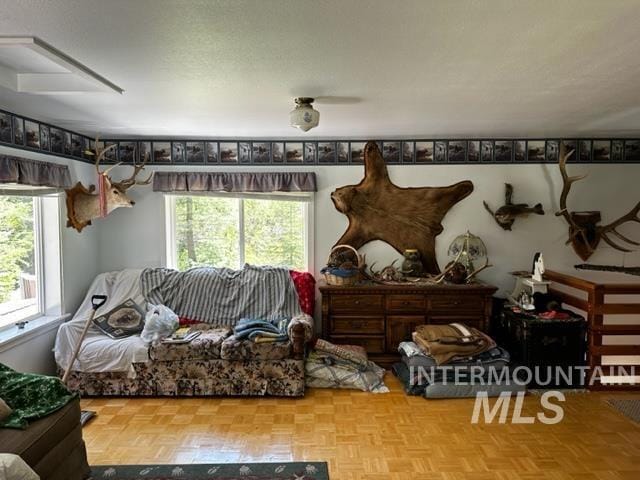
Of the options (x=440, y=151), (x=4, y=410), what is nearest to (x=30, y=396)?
(x=4, y=410)

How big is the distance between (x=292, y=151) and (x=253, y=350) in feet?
7.01

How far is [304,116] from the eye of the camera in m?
2.80

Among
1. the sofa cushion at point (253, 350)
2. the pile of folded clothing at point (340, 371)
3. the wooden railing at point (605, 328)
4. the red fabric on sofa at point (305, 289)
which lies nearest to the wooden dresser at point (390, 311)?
the red fabric on sofa at point (305, 289)

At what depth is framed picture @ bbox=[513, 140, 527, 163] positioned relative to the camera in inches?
177

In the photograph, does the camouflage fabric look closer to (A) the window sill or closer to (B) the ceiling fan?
(A) the window sill

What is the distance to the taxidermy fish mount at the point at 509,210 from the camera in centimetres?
445

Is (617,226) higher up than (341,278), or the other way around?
(617,226)

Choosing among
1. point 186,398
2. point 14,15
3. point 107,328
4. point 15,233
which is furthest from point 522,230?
point 15,233

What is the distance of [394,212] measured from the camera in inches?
180

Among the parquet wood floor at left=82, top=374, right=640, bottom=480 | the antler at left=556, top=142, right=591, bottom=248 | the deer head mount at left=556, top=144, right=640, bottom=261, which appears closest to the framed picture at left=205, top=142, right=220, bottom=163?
the parquet wood floor at left=82, top=374, right=640, bottom=480

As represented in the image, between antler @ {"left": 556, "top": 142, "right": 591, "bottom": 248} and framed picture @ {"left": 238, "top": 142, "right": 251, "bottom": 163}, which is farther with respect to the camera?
framed picture @ {"left": 238, "top": 142, "right": 251, "bottom": 163}

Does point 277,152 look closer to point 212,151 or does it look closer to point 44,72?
point 212,151

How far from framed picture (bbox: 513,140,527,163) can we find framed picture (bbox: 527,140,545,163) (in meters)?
0.04

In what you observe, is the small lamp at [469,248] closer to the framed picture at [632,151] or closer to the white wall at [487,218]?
the white wall at [487,218]
